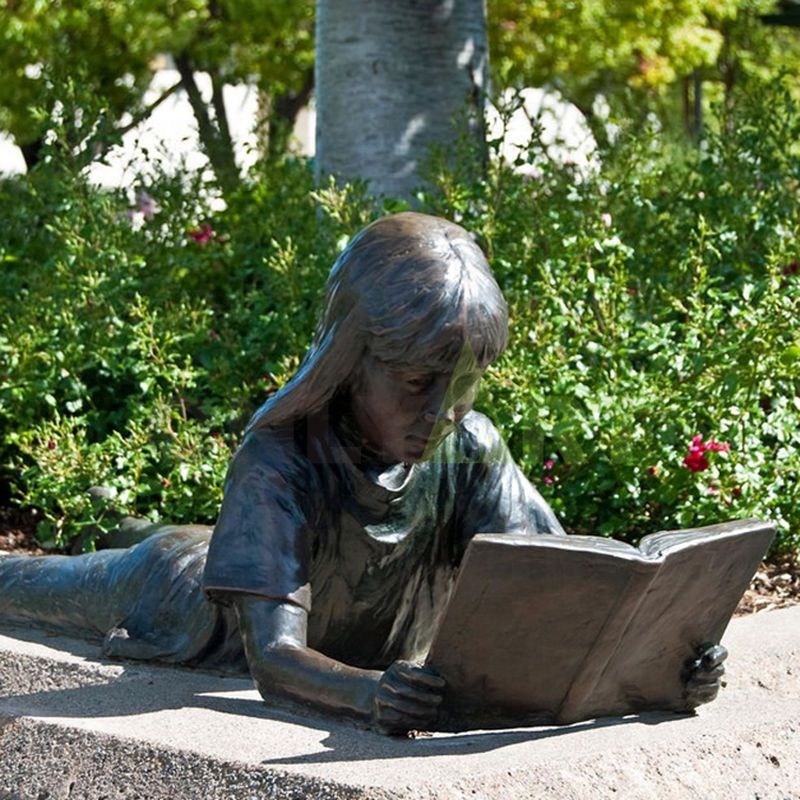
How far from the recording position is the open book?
3.27 m

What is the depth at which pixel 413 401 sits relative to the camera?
3520mm

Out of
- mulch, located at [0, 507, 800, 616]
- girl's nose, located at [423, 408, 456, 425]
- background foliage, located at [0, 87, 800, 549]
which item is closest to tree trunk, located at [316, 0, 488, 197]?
background foliage, located at [0, 87, 800, 549]

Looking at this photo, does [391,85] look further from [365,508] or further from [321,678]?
[321,678]

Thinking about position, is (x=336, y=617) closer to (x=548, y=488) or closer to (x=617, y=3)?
(x=548, y=488)

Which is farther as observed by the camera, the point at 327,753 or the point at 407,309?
the point at 407,309

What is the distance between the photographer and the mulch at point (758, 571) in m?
5.38

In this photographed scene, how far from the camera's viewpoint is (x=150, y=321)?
6.25 m

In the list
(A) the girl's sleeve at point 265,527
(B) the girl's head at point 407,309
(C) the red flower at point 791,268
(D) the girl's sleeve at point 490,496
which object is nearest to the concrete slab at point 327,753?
(A) the girl's sleeve at point 265,527

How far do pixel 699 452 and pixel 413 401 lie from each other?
7.13 ft

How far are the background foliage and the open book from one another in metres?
1.86

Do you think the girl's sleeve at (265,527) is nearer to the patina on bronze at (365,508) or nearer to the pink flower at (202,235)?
the patina on bronze at (365,508)

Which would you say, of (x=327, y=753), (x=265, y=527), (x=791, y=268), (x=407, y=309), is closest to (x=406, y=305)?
(x=407, y=309)

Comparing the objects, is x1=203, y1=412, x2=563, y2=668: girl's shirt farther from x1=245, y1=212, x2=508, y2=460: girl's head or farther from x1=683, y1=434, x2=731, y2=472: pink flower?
x1=683, y1=434, x2=731, y2=472: pink flower

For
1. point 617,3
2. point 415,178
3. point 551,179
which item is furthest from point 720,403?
point 617,3
